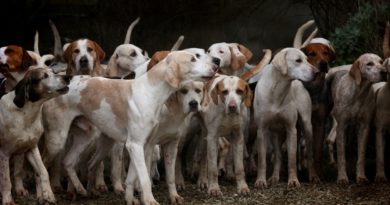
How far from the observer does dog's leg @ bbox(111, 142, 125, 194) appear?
29.9 feet

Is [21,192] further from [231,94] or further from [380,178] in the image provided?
[380,178]

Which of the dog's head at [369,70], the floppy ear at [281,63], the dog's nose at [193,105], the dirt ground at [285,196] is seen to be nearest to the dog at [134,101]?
the dog's nose at [193,105]

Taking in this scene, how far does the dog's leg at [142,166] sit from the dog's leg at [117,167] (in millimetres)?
878

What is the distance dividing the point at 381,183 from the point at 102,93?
117 inches

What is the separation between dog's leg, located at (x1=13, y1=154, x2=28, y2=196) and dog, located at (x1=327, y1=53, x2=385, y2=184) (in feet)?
10.3

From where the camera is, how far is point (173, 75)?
8.09 m

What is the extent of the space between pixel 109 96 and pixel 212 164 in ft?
4.65

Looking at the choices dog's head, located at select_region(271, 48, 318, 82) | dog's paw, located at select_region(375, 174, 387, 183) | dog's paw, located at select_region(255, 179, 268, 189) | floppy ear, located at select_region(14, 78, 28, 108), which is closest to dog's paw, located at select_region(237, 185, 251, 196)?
dog's paw, located at select_region(255, 179, 268, 189)

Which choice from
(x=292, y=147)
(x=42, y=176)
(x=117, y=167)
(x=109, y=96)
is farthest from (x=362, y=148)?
(x=42, y=176)

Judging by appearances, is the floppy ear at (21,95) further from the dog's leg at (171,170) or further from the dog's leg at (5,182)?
the dog's leg at (171,170)

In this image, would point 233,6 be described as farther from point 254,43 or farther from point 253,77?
point 253,77

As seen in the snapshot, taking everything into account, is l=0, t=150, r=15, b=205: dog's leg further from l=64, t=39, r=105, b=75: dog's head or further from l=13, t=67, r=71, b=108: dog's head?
l=64, t=39, r=105, b=75: dog's head

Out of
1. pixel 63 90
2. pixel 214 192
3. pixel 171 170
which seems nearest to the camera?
pixel 63 90

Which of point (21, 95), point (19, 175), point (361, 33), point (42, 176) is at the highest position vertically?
point (361, 33)
